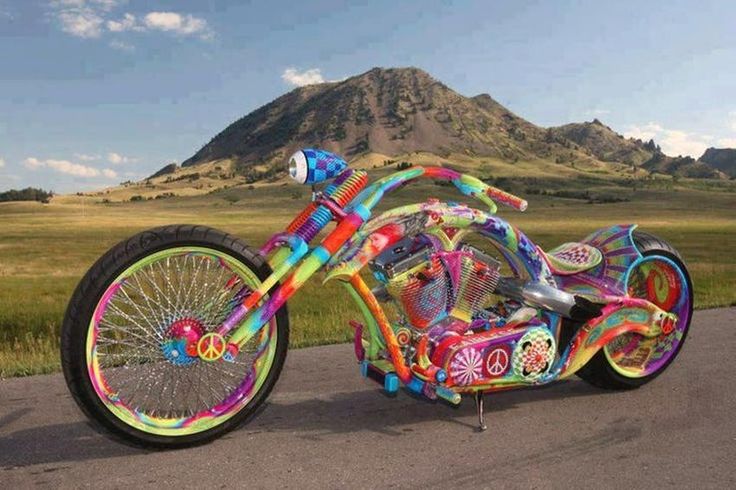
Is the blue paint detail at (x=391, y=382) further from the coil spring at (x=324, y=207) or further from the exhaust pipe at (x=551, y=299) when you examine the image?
the exhaust pipe at (x=551, y=299)

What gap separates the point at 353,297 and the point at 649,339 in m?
2.77

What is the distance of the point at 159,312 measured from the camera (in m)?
4.02

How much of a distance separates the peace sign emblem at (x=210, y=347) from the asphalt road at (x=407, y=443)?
0.62 meters

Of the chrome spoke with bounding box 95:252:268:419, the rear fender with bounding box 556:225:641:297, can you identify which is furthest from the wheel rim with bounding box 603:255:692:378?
the chrome spoke with bounding box 95:252:268:419

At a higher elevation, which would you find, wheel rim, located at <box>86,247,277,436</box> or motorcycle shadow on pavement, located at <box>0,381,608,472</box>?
wheel rim, located at <box>86,247,277,436</box>

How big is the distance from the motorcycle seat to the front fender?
37 centimetres

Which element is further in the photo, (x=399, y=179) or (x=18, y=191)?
(x=18, y=191)


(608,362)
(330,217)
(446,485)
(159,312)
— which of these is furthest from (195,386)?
(608,362)

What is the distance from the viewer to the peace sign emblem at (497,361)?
14.5ft

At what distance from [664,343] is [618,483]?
2323 millimetres

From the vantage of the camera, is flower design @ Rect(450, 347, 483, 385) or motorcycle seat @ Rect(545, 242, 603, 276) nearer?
flower design @ Rect(450, 347, 483, 385)

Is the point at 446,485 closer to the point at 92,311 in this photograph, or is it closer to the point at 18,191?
the point at 92,311

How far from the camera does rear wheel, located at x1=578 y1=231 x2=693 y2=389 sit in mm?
5367

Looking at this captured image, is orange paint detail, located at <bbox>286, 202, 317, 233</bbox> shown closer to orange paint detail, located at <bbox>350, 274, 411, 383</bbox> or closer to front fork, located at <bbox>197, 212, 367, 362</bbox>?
front fork, located at <bbox>197, 212, 367, 362</bbox>
